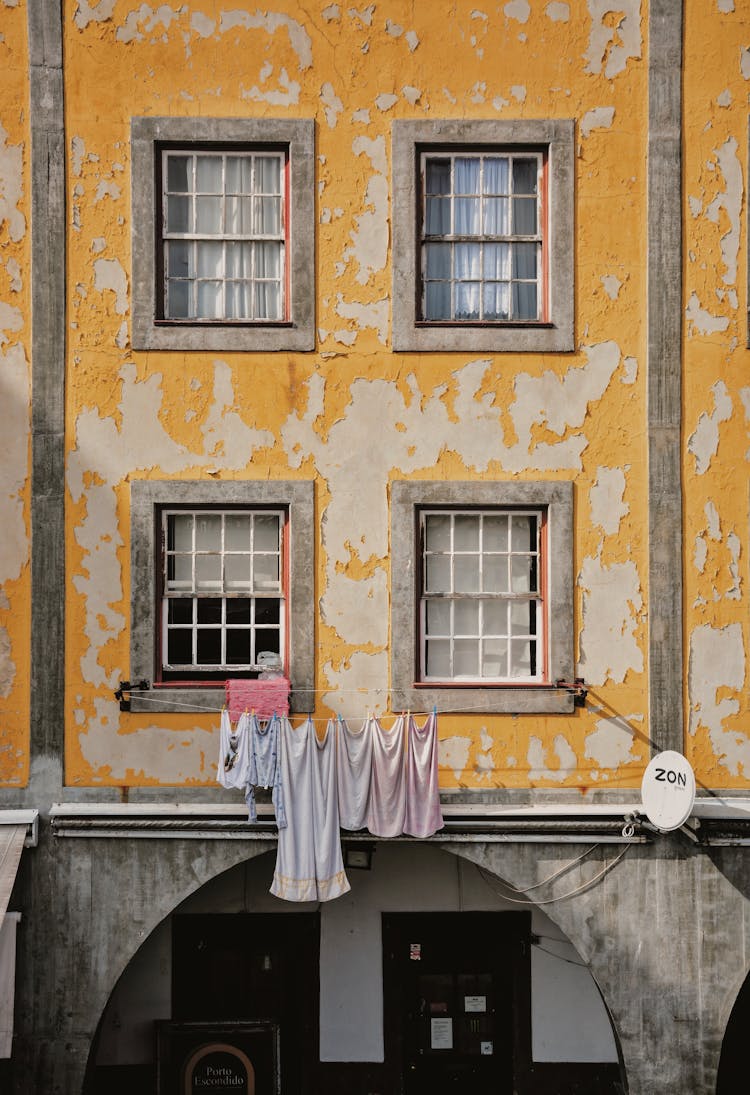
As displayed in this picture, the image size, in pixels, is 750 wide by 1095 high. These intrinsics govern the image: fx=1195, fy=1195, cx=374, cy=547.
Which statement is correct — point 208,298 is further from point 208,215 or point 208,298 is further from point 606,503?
point 606,503

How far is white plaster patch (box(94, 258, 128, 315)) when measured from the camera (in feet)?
36.5

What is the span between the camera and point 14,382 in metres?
11.1

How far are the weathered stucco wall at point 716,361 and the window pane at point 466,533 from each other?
6.42ft

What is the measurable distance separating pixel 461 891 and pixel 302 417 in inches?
200

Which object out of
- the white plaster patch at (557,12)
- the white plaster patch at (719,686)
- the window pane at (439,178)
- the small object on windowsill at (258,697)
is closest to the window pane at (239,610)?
the small object on windowsill at (258,697)

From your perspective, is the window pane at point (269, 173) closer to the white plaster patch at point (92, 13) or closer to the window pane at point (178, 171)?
the window pane at point (178, 171)

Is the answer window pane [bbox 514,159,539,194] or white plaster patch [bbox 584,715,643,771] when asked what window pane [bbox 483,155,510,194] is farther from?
white plaster patch [bbox 584,715,643,771]

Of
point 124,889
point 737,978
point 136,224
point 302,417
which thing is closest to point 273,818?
point 124,889

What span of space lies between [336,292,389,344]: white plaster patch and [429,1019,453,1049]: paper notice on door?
6957 mm

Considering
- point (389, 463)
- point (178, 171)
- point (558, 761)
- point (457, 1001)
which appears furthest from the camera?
point (457, 1001)

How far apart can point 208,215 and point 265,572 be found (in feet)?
11.3

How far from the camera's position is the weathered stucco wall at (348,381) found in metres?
11.1

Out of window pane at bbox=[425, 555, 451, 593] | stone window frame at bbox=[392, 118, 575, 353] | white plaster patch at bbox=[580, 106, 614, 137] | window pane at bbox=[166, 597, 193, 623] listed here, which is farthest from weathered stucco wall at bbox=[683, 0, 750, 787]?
window pane at bbox=[166, 597, 193, 623]

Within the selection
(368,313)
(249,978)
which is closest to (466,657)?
(368,313)
